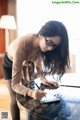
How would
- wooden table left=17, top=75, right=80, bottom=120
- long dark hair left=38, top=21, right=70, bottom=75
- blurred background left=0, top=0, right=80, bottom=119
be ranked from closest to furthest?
wooden table left=17, top=75, right=80, bottom=120
long dark hair left=38, top=21, right=70, bottom=75
blurred background left=0, top=0, right=80, bottom=119

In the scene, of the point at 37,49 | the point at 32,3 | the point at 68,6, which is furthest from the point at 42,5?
the point at 37,49

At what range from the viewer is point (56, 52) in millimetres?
1239

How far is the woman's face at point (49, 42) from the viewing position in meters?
1.17

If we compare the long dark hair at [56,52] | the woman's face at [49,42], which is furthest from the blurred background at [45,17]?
the woman's face at [49,42]

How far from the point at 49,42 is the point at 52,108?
1.07 ft

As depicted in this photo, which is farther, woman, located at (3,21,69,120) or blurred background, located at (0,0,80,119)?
blurred background, located at (0,0,80,119)

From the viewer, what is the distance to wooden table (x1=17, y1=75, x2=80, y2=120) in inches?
40.0

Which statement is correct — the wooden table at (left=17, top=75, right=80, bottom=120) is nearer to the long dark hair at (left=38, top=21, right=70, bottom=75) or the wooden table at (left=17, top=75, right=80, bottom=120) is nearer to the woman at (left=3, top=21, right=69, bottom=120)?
the woman at (left=3, top=21, right=69, bottom=120)

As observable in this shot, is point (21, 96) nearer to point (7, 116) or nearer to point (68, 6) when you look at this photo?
point (7, 116)

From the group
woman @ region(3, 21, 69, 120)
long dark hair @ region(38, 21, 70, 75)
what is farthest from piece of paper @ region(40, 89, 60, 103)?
long dark hair @ region(38, 21, 70, 75)

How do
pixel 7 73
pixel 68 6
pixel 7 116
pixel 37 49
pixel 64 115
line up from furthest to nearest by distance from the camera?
pixel 68 6 < pixel 7 116 < pixel 7 73 < pixel 37 49 < pixel 64 115

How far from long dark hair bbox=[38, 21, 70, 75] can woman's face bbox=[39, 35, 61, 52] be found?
2 centimetres

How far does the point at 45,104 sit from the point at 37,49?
11.9 inches

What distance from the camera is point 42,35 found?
1204 mm
